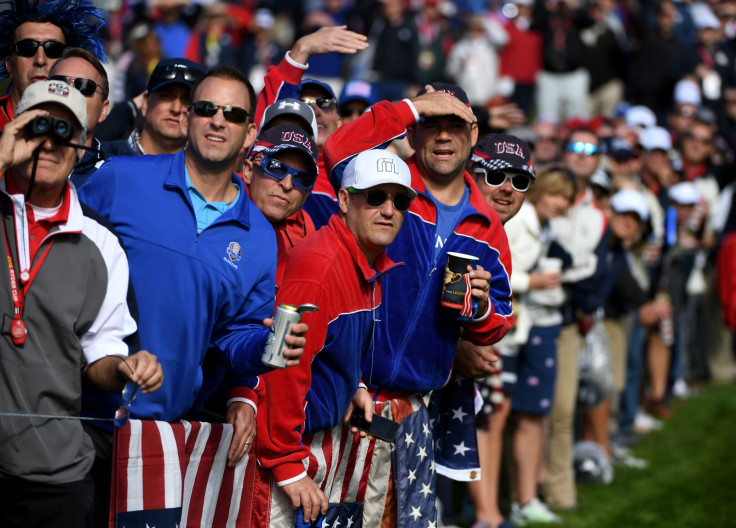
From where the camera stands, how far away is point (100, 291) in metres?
4.11

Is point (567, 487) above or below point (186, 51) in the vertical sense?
below

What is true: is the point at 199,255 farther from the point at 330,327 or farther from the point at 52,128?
the point at 52,128

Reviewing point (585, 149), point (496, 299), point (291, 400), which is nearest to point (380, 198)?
point (291, 400)

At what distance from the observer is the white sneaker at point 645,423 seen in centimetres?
1186

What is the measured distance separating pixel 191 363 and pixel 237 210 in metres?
0.70

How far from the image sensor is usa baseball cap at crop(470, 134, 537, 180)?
624cm

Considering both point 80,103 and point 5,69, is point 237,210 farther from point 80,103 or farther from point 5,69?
point 5,69

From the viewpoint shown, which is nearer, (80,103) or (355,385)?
(80,103)

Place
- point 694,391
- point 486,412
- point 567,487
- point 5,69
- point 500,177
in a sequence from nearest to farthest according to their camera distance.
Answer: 1. point 5,69
2. point 500,177
3. point 486,412
4. point 567,487
5. point 694,391

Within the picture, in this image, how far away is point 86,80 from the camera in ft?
15.9

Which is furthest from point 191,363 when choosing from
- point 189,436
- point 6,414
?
point 6,414

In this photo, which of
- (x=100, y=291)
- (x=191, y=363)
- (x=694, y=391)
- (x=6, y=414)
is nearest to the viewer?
(x=6, y=414)

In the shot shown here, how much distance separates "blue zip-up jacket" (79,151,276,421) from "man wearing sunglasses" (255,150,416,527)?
203 millimetres

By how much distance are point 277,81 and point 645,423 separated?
280 inches
